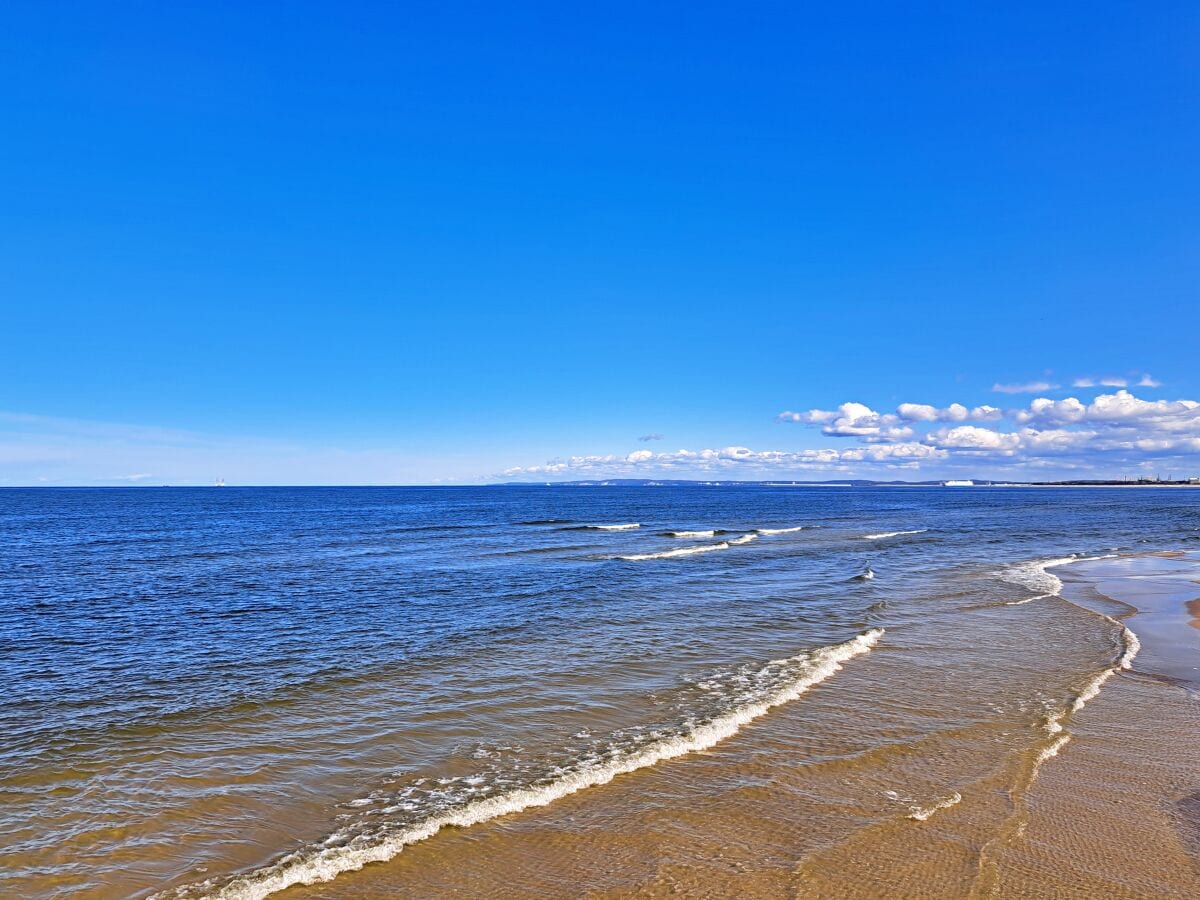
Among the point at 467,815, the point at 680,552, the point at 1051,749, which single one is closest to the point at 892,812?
the point at 1051,749

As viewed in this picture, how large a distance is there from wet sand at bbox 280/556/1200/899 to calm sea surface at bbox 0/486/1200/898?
0.12 meters

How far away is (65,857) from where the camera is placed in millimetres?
7277

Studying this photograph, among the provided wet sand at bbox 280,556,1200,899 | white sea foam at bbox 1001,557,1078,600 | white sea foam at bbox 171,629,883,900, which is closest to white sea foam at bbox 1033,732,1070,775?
wet sand at bbox 280,556,1200,899

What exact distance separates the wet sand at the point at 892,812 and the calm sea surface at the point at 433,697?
125 millimetres

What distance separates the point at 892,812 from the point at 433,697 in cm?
804

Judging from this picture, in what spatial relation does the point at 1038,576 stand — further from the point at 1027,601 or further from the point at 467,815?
the point at 467,815

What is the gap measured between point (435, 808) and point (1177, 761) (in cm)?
1018

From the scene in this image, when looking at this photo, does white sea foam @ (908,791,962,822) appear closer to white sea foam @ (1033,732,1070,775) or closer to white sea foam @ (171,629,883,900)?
white sea foam @ (1033,732,1070,775)

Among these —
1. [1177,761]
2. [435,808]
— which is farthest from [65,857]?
[1177,761]

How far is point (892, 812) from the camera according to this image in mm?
8047

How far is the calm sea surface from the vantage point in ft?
25.8

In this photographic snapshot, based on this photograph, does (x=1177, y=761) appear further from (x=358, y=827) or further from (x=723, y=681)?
(x=358, y=827)

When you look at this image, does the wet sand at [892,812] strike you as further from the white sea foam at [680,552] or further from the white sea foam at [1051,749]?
the white sea foam at [680,552]

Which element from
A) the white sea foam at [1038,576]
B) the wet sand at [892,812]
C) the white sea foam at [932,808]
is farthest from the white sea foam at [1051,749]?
the white sea foam at [1038,576]
